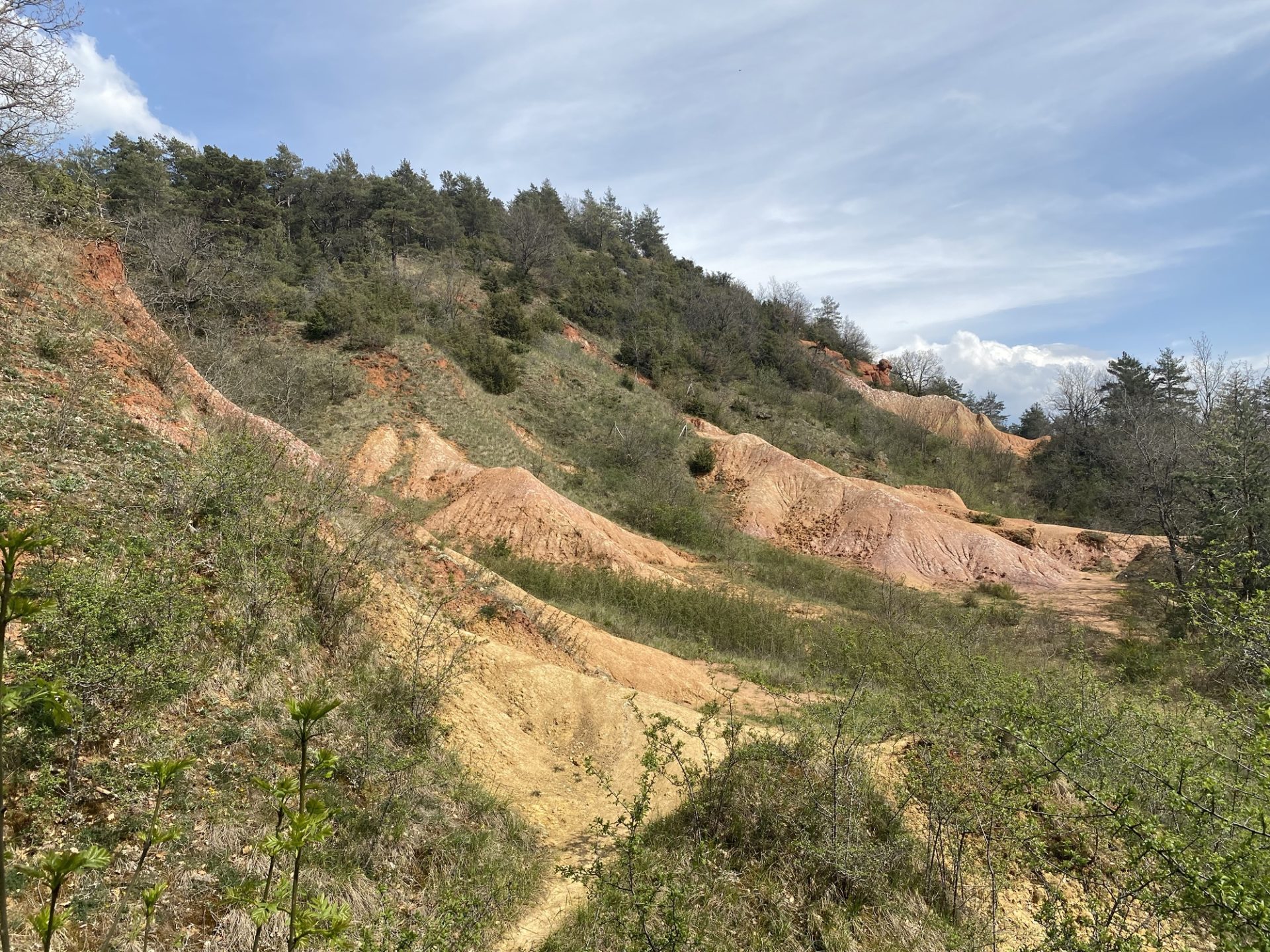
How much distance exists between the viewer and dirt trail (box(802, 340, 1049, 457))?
46031 mm

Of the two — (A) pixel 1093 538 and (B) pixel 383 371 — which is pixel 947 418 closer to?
(A) pixel 1093 538

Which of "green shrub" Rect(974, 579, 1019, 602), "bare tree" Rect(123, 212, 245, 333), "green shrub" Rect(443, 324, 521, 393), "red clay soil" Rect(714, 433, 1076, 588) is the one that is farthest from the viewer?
"green shrub" Rect(443, 324, 521, 393)

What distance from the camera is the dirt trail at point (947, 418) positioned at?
46.0 meters

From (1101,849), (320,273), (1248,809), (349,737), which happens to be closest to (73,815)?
(349,737)

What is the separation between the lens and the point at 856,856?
416cm

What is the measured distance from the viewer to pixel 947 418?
4759 cm

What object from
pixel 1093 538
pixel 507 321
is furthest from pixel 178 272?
pixel 1093 538

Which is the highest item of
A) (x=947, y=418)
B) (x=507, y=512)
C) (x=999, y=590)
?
(x=947, y=418)

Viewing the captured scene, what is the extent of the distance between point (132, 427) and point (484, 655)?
5.02m

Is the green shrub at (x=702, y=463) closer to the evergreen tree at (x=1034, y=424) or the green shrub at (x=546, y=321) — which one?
the green shrub at (x=546, y=321)

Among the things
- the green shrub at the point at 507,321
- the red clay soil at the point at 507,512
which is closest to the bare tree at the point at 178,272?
the red clay soil at the point at 507,512

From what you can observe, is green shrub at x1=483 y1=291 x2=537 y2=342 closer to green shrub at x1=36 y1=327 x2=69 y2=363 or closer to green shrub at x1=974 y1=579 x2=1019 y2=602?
green shrub at x1=974 y1=579 x2=1019 y2=602

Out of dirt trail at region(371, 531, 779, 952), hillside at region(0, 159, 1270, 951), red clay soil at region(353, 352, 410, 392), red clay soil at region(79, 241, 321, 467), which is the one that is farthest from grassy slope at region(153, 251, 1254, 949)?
red clay soil at region(79, 241, 321, 467)

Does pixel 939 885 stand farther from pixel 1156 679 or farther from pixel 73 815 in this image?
pixel 1156 679
